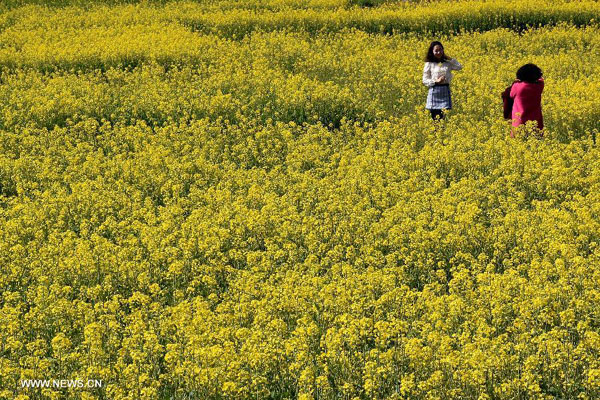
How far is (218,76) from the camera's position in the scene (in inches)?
622

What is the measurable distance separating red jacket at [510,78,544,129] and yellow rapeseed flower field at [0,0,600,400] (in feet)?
1.18

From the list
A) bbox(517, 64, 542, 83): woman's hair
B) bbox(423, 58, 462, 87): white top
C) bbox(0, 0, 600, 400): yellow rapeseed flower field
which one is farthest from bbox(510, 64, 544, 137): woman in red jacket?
bbox(423, 58, 462, 87): white top

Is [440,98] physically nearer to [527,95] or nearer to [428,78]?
[428,78]

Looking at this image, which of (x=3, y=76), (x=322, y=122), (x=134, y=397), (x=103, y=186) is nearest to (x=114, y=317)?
(x=134, y=397)

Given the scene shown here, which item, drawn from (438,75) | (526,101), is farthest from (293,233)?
(438,75)

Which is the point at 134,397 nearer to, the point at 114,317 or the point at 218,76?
the point at 114,317

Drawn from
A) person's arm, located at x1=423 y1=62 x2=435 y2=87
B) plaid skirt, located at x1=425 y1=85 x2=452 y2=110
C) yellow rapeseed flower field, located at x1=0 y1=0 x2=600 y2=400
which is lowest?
yellow rapeseed flower field, located at x1=0 y1=0 x2=600 y2=400

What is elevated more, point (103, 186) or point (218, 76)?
point (218, 76)

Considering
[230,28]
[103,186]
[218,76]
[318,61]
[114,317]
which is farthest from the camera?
[230,28]

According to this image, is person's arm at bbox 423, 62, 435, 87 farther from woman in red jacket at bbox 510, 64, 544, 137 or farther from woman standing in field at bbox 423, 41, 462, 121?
woman in red jacket at bbox 510, 64, 544, 137

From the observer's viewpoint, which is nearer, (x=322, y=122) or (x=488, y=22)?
(x=322, y=122)

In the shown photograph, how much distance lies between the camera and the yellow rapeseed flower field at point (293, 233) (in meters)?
5.43

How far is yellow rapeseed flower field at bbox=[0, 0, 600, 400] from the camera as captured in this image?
5.43 meters

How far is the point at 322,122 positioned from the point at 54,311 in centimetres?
832
